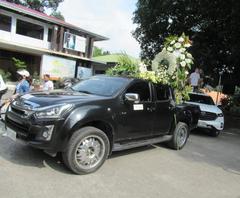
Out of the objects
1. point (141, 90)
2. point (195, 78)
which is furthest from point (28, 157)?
point (195, 78)

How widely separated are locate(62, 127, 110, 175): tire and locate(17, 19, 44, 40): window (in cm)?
2140

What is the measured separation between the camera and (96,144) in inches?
220

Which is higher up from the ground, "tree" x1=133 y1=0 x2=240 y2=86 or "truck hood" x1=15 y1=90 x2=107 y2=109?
"tree" x1=133 y1=0 x2=240 y2=86

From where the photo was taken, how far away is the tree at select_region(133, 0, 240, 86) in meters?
15.8

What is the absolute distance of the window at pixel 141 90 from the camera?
6578 millimetres

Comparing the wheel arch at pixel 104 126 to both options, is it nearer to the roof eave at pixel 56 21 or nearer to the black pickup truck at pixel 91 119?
the black pickup truck at pixel 91 119

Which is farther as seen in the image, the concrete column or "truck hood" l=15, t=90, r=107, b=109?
the concrete column

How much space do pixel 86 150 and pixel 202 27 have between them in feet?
47.2

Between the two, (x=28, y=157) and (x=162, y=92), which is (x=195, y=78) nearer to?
(x=162, y=92)

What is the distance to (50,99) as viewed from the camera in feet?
17.7

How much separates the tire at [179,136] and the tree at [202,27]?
8.21 meters

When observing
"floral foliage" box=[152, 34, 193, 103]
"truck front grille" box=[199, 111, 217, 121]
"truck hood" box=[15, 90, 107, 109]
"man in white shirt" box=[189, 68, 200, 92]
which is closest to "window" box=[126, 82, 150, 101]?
"truck hood" box=[15, 90, 107, 109]

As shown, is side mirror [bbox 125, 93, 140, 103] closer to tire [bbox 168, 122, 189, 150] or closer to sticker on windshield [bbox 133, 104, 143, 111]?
sticker on windshield [bbox 133, 104, 143, 111]

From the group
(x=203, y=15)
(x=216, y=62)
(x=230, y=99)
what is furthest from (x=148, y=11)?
(x=230, y=99)
